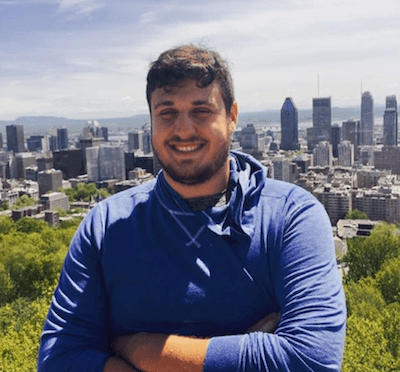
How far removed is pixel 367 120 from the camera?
94750 mm

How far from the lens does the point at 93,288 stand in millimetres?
1442

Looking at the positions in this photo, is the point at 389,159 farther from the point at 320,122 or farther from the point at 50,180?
the point at 320,122

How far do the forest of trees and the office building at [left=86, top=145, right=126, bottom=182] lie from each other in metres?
35.7

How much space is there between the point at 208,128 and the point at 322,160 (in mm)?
59164

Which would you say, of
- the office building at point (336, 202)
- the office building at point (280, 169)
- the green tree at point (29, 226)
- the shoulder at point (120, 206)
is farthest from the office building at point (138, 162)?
the shoulder at point (120, 206)

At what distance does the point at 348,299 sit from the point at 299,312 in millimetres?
10200

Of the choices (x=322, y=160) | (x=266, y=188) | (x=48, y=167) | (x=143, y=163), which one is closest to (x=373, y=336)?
(x=266, y=188)

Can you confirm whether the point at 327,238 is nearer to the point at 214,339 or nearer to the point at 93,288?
the point at 214,339

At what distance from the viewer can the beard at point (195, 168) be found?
4.75 feet

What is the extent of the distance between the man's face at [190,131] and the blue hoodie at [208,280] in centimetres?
9

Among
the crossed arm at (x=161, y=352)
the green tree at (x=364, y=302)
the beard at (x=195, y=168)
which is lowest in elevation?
the green tree at (x=364, y=302)

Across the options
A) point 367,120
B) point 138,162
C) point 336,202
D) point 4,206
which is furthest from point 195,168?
point 367,120

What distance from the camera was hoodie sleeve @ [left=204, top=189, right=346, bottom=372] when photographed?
1.26m

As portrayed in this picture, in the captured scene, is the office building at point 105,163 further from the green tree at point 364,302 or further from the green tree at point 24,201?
the green tree at point 364,302
